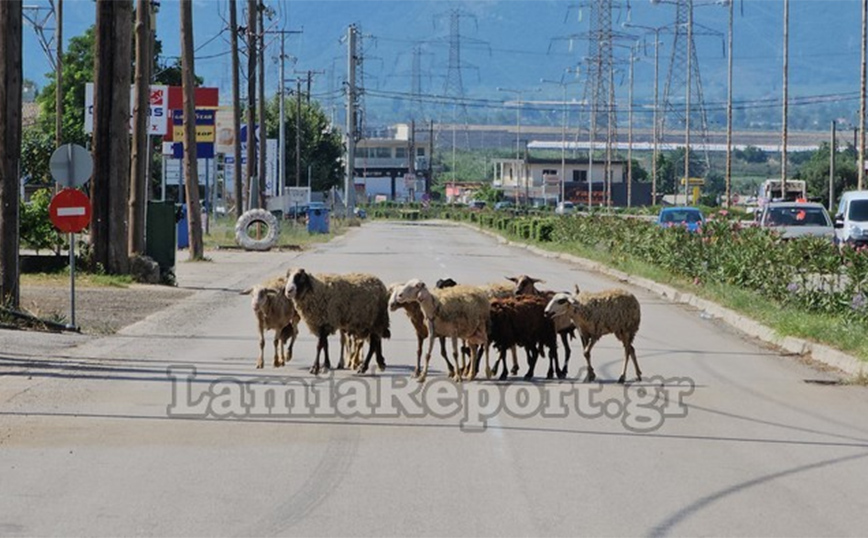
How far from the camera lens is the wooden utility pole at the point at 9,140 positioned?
2230 cm

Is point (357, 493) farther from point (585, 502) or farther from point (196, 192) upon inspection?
point (196, 192)

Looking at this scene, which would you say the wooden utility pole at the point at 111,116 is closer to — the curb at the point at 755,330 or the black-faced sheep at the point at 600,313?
the curb at the point at 755,330

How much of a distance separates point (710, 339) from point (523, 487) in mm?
11901

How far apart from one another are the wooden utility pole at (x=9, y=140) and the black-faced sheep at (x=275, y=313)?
651 cm

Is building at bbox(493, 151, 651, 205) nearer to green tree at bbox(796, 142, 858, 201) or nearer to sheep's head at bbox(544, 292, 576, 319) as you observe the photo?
green tree at bbox(796, 142, 858, 201)

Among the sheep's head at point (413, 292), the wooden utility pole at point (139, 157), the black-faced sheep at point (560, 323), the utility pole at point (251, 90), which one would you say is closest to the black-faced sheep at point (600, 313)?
the black-faced sheep at point (560, 323)

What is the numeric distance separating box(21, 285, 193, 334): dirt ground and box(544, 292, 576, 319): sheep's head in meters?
8.71

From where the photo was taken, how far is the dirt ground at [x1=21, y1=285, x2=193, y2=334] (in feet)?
76.6

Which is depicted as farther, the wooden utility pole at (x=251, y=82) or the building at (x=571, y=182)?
the building at (x=571, y=182)

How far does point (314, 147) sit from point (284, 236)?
61101mm

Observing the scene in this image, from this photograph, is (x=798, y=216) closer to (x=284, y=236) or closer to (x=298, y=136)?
(x=284, y=236)

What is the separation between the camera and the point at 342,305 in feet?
53.8

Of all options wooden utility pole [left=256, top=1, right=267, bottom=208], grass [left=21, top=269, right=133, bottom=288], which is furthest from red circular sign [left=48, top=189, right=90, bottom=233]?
wooden utility pole [left=256, top=1, right=267, bottom=208]

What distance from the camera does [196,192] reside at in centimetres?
4534
